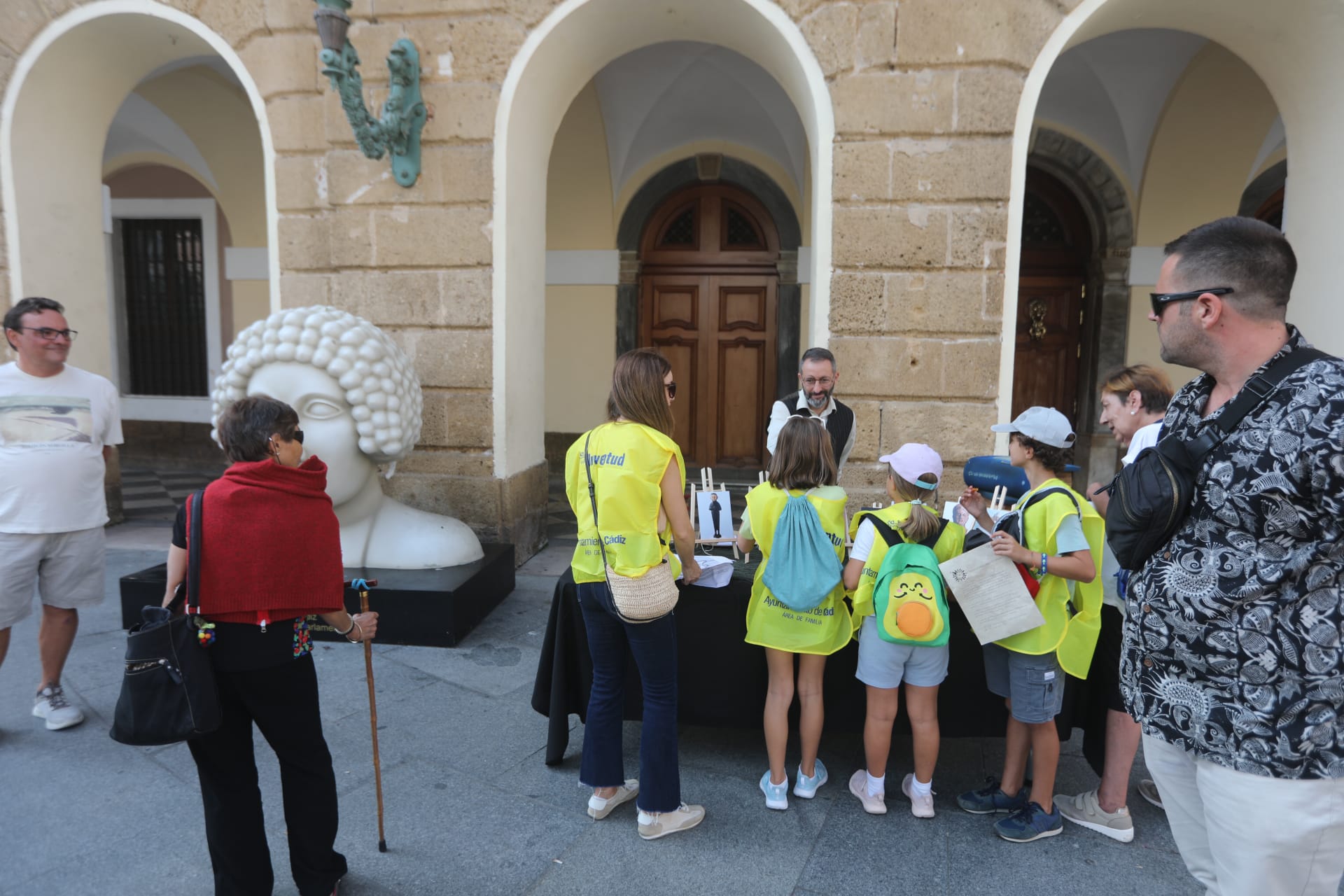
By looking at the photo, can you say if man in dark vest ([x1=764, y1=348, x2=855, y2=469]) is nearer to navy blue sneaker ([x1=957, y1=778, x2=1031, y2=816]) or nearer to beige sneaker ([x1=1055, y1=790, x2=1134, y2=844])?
navy blue sneaker ([x1=957, y1=778, x2=1031, y2=816])

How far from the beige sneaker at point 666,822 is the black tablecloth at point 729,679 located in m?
0.38

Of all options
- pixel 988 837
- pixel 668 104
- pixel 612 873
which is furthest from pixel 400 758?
pixel 668 104

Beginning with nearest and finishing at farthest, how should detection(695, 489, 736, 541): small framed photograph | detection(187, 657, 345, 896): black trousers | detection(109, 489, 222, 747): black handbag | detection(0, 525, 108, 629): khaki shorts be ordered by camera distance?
detection(109, 489, 222, 747): black handbag
detection(187, 657, 345, 896): black trousers
detection(0, 525, 108, 629): khaki shorts
detection(695, 489, 736, 541): small framed photograph

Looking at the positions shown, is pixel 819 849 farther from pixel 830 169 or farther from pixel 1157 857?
pixel 830 169

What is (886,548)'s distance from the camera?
2422mm

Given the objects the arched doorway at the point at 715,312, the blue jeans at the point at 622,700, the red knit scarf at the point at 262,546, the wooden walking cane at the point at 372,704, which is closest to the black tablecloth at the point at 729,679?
the blue jeans at the point at 622,700

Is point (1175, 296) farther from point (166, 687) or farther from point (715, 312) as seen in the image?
point (715, 312)

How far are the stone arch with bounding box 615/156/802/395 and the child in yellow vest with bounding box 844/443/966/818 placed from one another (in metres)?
6.22

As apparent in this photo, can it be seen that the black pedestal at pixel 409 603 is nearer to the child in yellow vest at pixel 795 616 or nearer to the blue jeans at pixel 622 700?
the blue jeans at pixel 622 700

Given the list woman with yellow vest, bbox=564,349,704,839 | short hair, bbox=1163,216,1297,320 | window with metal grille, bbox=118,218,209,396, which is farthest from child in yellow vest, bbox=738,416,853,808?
window with metal grille, bbox=118,218,209,396

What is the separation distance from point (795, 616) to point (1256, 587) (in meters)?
1.40

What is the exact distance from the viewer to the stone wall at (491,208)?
15.1ft

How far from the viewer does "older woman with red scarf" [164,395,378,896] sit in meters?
1.83

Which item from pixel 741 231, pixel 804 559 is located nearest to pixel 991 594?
pixel 804 559
